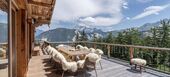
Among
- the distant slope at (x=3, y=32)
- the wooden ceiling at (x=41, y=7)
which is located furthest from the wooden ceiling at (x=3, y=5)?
the wooden ceiling at (x=41, y=7)

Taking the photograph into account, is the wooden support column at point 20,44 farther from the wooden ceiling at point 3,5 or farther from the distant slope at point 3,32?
the wooden ceiling at point 3,5

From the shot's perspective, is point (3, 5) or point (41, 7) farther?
point (41, 7)

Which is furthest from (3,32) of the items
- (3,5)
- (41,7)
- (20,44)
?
(41,7)

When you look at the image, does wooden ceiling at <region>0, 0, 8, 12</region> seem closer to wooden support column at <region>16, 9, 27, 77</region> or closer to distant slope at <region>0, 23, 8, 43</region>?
distant slope at <region>0, 23, 8, 43</region>

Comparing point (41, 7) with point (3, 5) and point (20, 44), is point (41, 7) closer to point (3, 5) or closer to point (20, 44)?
point (20, 44)

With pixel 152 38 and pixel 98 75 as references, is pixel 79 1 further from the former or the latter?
pixel 152 38

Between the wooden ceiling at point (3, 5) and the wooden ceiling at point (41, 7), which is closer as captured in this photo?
the wooden ceiling at point (3, 5)

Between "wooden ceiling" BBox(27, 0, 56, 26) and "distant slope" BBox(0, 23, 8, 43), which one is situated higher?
"wooden ceiling" BBox(27, 0, 56, 26)

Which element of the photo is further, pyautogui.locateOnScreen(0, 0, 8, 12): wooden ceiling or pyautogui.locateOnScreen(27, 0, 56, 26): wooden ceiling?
pyautogui.locateOnScreen(27, 0, 56, 26): wooden ceiling

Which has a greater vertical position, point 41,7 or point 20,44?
point 41,7

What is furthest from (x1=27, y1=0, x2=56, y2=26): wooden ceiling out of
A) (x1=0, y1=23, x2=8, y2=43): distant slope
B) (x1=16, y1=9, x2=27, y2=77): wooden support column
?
(x1=0, y1=23, x2=8, y2=43): distant slope

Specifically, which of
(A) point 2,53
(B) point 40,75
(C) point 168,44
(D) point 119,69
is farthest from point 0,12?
(C) point 168,44

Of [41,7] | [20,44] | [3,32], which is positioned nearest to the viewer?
[3,32]

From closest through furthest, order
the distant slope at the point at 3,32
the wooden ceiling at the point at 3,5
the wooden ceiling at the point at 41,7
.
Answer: the wooden ceiling at the point at 3,5
the distant slope at the point at 3,32
the wooden ceiling at the point at 41,7
